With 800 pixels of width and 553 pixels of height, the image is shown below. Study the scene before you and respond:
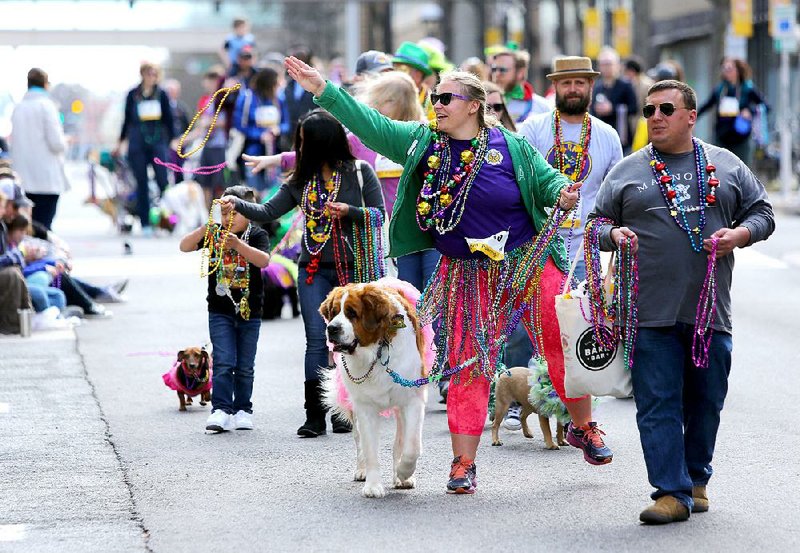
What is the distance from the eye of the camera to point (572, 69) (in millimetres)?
9203

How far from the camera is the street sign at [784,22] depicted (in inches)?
1068

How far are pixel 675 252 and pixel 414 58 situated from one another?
→ 5499mm

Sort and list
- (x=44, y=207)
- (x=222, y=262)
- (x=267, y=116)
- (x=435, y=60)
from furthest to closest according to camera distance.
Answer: (x=267, y=116), (x=44, y=207), (x=435, y=60), (x=222, y=262)

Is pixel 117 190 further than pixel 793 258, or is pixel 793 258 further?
pixel 117 190

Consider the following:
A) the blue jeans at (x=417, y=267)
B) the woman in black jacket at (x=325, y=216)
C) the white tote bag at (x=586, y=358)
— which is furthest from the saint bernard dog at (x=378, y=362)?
the blue jeans at (x=417, y=267)

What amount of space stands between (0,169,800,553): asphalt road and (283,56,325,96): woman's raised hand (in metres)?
1.87

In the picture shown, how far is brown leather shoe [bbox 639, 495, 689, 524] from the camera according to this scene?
6617 mm

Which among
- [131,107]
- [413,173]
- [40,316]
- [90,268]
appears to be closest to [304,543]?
[413,173]

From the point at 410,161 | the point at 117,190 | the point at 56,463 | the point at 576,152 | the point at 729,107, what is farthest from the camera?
the point at 117,190

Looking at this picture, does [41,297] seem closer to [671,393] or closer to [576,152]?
[576,152]

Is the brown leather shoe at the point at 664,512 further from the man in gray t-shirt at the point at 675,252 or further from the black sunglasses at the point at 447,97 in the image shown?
the black sunglasses at the point at 447,97

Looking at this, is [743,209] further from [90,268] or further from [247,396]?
[90,268]

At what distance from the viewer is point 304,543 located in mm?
6527

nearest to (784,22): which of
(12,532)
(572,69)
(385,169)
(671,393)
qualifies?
(385,169)
